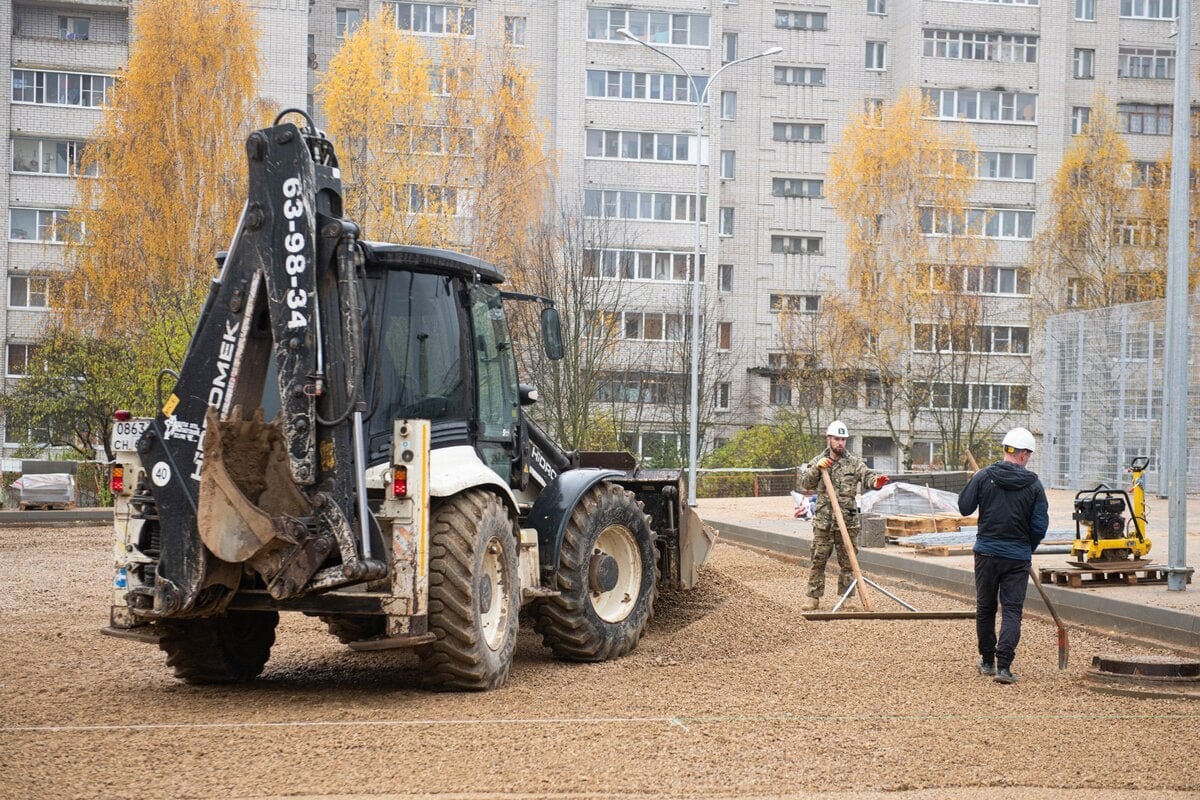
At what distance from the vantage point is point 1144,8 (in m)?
62.5

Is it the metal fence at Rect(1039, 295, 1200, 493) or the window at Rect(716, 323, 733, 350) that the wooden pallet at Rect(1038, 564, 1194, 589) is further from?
the window at Rect(716, 323, 733, 350)

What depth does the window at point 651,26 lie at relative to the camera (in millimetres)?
56469

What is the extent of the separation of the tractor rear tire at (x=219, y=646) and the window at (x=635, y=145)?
47308mm

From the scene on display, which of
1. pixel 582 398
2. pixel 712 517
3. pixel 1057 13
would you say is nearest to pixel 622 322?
pixel 582 398

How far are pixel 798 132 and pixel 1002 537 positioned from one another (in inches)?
2073

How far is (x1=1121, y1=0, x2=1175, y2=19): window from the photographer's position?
2456 inches

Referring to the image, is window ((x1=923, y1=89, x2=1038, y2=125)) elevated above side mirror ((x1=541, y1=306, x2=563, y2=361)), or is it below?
above

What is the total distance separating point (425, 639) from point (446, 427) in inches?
64.9

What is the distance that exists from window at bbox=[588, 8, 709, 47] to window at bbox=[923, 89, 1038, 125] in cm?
1024

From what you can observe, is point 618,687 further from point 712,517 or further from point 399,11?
point 399,11

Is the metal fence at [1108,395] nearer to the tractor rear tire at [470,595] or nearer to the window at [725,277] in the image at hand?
the window at [725,277]

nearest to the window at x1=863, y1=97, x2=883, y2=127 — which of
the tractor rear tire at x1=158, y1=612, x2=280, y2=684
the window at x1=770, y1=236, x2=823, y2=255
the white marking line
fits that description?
the window at x1=770, y1=236, x2=823, y2=255

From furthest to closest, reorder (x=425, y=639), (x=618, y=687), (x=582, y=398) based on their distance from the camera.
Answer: (x=582, y=398) → (x=618, y=687) → (x=425, y=639)

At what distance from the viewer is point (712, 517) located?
101 ft
